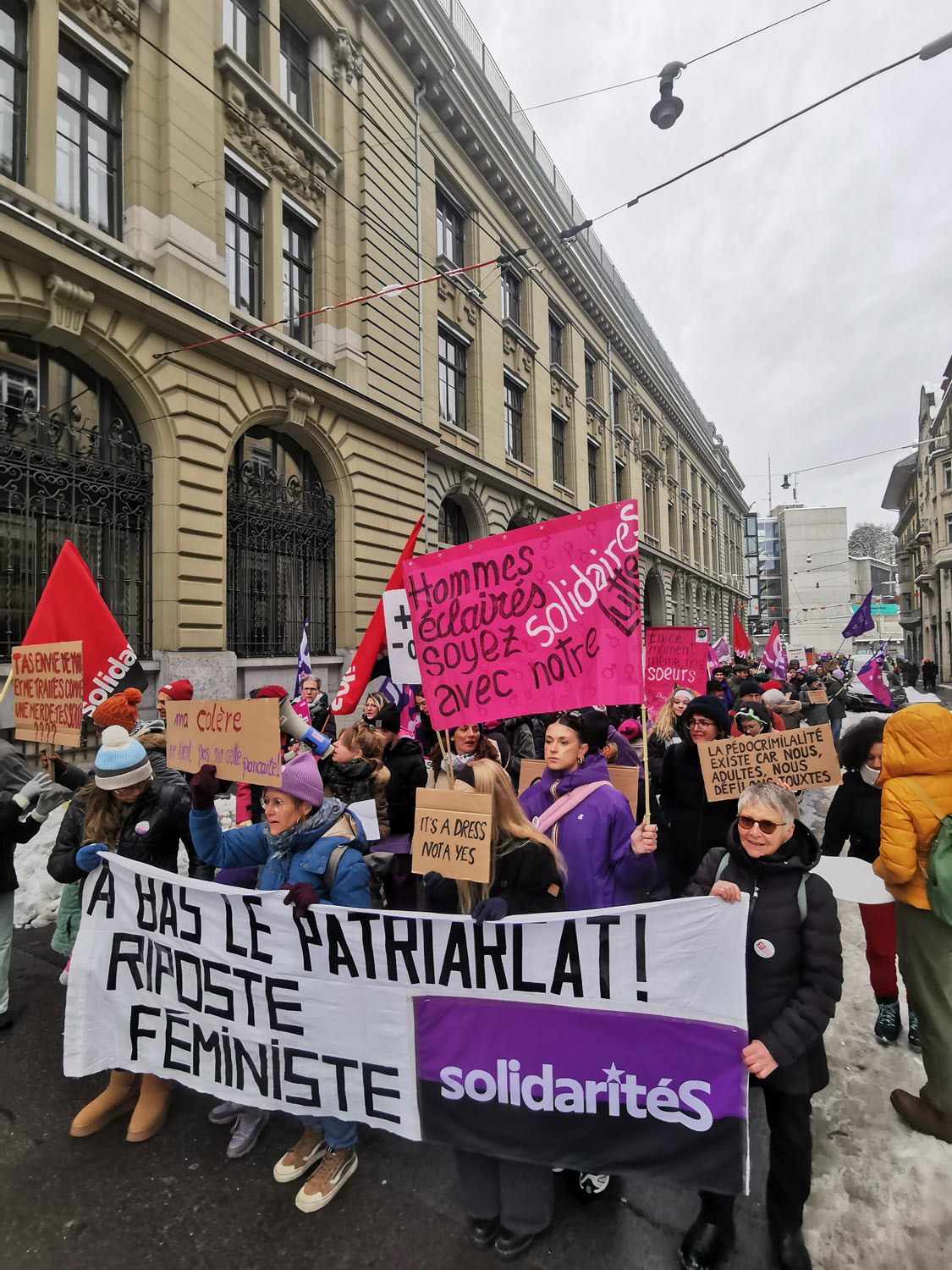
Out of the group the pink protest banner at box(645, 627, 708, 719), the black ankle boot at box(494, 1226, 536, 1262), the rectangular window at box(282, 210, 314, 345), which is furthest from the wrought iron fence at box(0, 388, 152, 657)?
the black ankle boot at box(494, 1226, 536, 1262)

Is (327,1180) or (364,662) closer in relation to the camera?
(327,1180)

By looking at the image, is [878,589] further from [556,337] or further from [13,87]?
[13,87]

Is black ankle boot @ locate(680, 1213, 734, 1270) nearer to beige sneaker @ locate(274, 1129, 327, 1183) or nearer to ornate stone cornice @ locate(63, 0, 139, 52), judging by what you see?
beige sneaker @ locate(274, 1129, 327, 1183)

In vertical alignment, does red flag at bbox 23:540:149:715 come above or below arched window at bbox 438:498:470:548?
below

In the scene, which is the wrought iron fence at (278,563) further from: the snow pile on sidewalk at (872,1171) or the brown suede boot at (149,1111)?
the snow pile on sidewalk at (872,1171)

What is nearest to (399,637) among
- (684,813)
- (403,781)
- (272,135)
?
(403,781)

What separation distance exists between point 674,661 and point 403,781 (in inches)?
160

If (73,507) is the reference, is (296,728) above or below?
below

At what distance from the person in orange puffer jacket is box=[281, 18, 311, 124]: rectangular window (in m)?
15.8

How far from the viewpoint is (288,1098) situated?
111 inches

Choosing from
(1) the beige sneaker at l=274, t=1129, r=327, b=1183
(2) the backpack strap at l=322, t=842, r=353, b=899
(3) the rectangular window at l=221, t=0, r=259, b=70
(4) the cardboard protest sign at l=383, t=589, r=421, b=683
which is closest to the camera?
(1) the beige sneaker at l=274, t=1129, r=327, b=1183

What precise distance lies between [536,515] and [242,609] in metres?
12.8

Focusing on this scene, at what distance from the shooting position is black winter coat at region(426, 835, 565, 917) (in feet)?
8.93

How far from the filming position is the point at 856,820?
4.09 m
